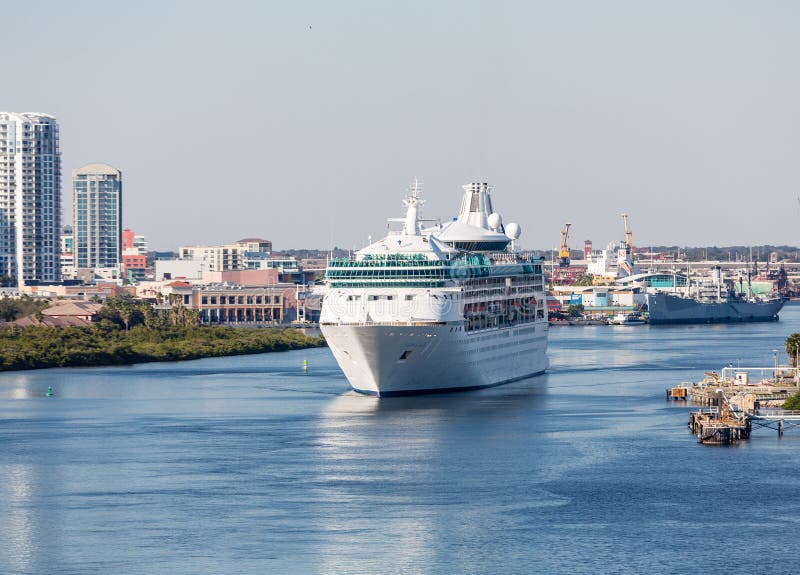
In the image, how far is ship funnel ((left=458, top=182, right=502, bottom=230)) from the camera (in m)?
86.6

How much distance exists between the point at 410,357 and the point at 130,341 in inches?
1855

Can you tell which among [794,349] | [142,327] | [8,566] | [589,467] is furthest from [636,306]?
[8,566]

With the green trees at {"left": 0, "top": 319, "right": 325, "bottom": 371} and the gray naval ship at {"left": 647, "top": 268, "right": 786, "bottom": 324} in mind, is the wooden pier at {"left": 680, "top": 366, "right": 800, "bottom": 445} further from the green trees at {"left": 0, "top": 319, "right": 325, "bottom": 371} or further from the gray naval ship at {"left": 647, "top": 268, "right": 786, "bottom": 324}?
the gray naval ship at {"left": 647, "top": 268, "right": 786, "bottom": 324}

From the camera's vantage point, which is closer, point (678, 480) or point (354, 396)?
point (678, 480)

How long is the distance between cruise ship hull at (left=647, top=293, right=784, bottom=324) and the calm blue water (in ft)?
322

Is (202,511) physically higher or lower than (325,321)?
lower

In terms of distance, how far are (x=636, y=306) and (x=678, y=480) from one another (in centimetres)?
14317

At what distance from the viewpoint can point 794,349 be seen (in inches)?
2965

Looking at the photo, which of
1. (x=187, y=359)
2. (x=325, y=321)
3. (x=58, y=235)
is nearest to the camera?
(x=325, y=321)

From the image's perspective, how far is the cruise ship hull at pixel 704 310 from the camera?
565ft

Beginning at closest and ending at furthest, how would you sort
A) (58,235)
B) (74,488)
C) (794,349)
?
(74,488) < (794,349) < (58,235)

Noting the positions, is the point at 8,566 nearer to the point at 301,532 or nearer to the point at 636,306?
the point at 301,532

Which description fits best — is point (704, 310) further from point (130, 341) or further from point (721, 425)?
point (721, 425)

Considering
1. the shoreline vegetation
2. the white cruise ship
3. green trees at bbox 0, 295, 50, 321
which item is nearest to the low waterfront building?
the shoreline vegetation
